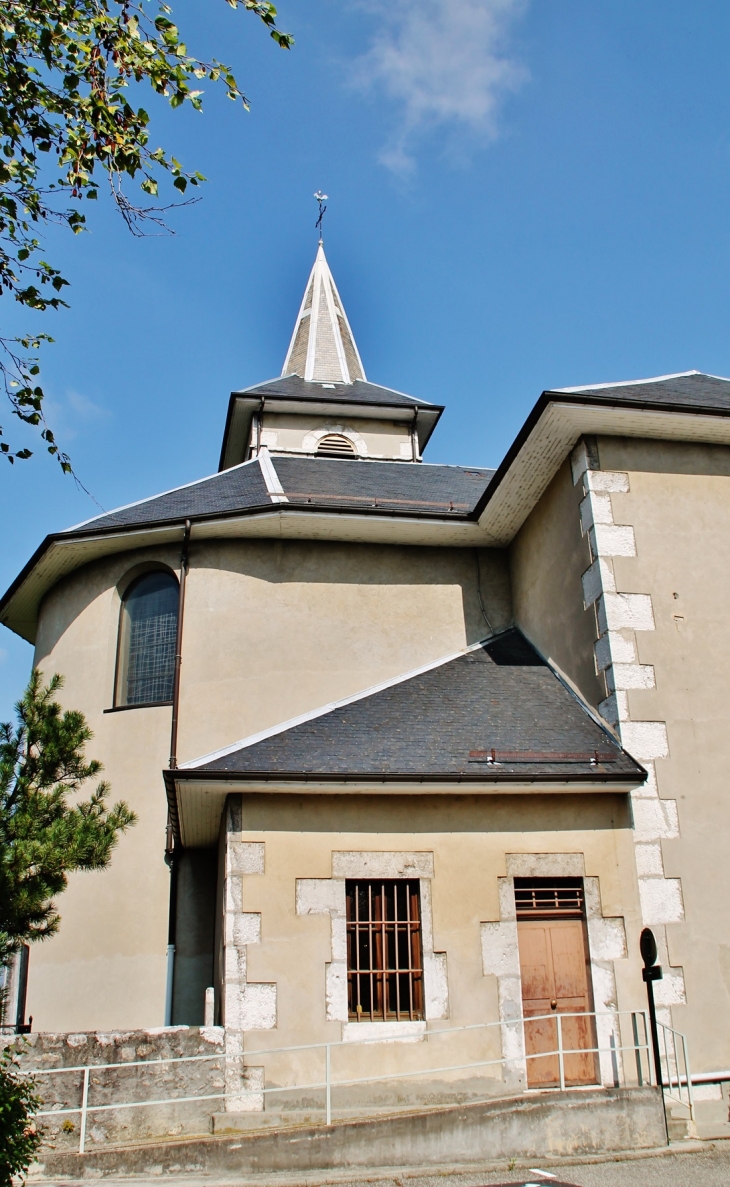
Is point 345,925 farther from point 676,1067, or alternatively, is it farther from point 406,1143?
point 676,1067

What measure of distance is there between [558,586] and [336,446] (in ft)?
33.6

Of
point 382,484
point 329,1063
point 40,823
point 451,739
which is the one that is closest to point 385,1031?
→ point 329,1063

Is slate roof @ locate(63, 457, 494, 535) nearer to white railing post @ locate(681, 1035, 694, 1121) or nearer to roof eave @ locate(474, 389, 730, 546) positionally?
roof eave @ locate(474, 389, 730, 546)

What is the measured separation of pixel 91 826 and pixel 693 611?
705 centimetres

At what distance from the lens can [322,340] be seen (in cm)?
2519

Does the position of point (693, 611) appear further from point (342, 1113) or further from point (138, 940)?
point (138, 940)

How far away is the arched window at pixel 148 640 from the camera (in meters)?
13.6

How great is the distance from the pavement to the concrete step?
124 mm

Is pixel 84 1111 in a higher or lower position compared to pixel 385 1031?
lower

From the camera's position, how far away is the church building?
31.3 feet

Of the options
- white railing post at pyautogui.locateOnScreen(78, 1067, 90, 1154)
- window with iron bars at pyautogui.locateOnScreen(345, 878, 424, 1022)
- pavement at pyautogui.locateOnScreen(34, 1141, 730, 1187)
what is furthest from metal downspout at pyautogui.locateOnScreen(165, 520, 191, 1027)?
pavement at pyautogui.locateOnScreen(34, 1141, 730, 1187)

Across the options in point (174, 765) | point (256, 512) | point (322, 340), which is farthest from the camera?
point (322, 340)

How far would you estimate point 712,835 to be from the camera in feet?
33.5

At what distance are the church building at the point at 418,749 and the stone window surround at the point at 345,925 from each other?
0.08 feet
